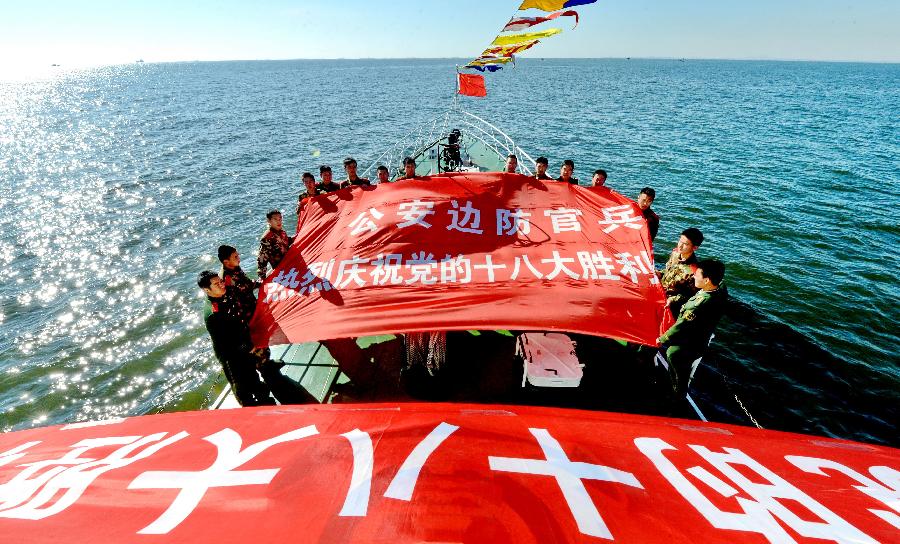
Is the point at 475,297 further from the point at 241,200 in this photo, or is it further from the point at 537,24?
the point at 241,200

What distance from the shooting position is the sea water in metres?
11.2

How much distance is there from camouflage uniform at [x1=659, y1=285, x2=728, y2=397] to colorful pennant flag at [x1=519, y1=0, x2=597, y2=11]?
268 inches

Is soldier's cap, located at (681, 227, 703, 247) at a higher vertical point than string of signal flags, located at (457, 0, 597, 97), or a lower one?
lower

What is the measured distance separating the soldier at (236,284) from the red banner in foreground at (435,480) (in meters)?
3.22

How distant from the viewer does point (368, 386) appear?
7473 millimetres

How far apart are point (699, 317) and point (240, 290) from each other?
780 cm

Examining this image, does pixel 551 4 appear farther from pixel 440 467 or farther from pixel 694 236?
pixel 440 467

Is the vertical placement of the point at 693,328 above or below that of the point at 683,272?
below

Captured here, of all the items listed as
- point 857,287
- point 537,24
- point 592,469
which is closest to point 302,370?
point 592,469

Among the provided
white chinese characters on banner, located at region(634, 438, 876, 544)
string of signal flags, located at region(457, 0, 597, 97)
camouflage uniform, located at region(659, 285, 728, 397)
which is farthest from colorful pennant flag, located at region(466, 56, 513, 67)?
white chinese characters on banner, located at region(634, 438, 876, 544)

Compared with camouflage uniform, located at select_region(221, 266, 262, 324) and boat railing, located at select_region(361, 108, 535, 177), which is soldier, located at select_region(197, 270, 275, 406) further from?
boat railing, located at select_region(361, 108, 535, 177)

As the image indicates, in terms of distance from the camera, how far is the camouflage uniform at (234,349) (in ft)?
19.6

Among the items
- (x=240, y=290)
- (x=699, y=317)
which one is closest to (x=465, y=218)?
(x=699, y=317)

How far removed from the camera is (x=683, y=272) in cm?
788
